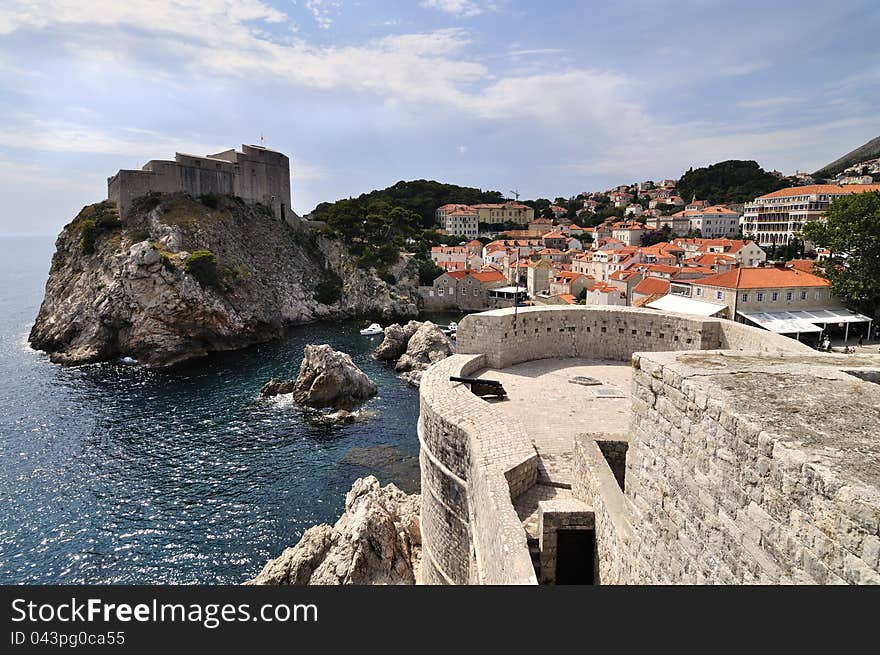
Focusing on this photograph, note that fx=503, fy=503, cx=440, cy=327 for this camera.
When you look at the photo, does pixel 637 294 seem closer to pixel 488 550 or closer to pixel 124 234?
pixel 488 550

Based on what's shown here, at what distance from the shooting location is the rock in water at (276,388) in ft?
84.6

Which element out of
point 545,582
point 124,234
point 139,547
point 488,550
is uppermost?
point 124,234

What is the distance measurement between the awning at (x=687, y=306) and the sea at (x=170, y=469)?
1342 centimetres

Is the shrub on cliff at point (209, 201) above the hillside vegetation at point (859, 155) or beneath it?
beneath

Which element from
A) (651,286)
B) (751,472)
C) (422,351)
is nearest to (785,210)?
(651,286)

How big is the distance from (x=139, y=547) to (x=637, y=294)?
32.5 metres

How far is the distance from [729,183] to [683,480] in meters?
116

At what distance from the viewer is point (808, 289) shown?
23.8m

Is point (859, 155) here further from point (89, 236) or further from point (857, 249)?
point (89, 236)

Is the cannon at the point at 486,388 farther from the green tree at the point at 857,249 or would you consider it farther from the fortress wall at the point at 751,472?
the green tree at the point at 857,249

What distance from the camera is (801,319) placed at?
2308 cm

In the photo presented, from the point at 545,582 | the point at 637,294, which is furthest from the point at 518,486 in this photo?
the point at 637,294


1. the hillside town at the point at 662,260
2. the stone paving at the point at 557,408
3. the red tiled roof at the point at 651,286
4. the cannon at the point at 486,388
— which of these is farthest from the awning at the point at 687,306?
the cannon at the point at 486,388

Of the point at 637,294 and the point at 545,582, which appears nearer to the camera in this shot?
the point at 545,582
